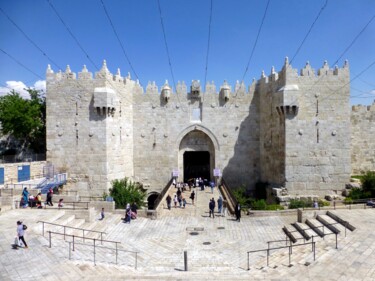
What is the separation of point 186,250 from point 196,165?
66.4ft

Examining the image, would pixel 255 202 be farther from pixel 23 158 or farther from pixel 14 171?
pixel 23 158

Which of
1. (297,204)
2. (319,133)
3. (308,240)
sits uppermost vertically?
(319,133)

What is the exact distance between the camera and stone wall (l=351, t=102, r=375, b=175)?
24.8 metres

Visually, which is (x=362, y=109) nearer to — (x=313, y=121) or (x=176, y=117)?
(x=313, y=121)

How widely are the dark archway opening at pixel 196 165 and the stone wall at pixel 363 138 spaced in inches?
566

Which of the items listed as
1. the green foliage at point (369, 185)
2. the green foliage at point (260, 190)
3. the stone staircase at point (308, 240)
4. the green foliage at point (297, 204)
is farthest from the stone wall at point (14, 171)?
the green foliage at point (369, 185)

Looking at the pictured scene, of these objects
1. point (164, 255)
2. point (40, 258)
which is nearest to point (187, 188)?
point (164, 255)

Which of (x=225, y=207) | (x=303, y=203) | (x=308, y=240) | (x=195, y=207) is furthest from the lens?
(x=195, y=207)

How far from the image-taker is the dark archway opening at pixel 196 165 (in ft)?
105

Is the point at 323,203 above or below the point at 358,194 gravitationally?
below

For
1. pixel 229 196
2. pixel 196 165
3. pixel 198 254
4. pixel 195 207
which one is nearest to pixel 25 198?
pixel 195 207

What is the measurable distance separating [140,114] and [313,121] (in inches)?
572

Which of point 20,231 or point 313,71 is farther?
point 313,71

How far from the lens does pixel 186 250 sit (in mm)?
12695
